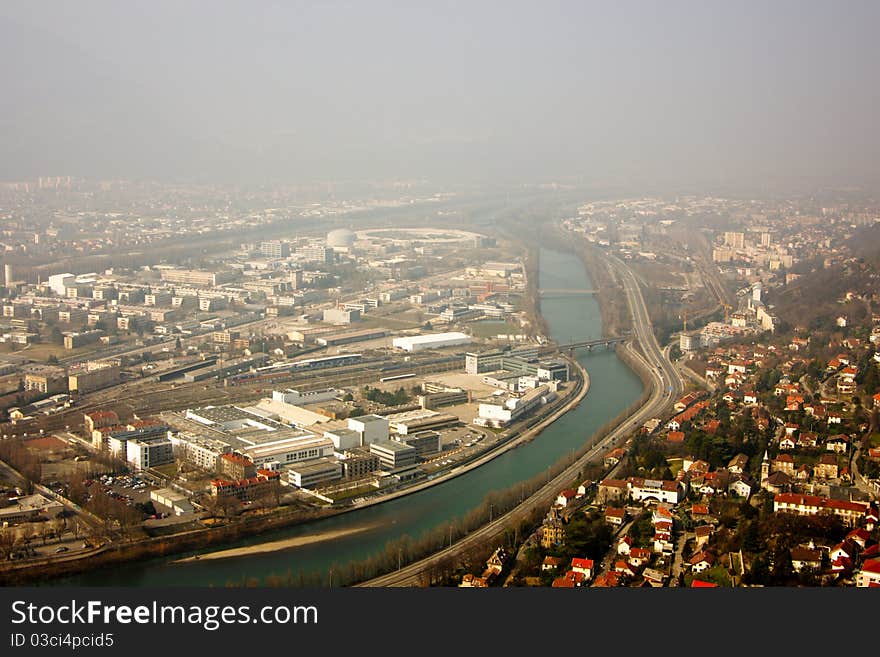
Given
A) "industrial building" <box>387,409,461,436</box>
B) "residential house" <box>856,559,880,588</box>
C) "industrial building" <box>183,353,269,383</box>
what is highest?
"residential house" <box>856,559,880,588</box>

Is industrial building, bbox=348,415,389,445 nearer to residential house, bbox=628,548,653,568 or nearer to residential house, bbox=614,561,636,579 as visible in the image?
residential house, bbox=628,548,653,568

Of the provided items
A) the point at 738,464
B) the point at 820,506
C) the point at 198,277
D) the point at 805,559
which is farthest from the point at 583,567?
the point at 198,277

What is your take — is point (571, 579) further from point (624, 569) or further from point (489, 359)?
point (489, 359)

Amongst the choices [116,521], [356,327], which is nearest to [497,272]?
[356,327]

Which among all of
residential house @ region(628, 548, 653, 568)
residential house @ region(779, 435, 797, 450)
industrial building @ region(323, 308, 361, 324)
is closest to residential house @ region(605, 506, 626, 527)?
residential house @ region(628, 548, 653, 568)

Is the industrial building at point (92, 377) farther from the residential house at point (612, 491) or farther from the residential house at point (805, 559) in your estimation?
the residential house at point (805, 559)

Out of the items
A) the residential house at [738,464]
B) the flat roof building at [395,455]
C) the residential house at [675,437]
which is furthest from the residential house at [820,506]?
the flat roof building at [395,455]
